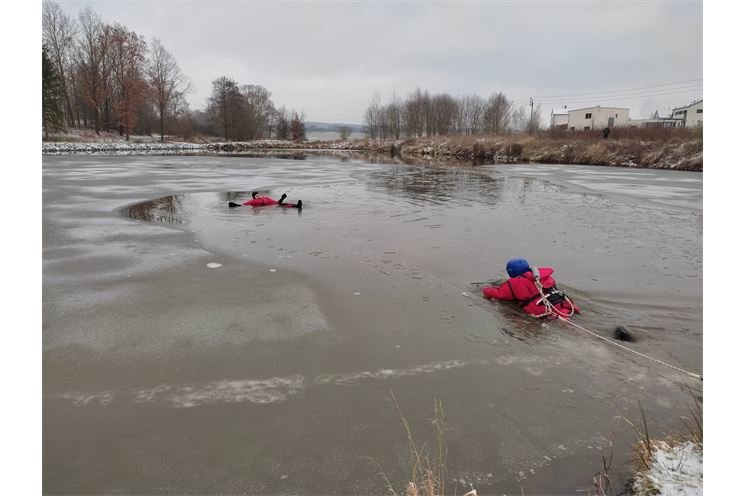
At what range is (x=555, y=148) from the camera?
41.8 metres

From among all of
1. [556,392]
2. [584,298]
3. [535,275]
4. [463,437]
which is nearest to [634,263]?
[584,298]

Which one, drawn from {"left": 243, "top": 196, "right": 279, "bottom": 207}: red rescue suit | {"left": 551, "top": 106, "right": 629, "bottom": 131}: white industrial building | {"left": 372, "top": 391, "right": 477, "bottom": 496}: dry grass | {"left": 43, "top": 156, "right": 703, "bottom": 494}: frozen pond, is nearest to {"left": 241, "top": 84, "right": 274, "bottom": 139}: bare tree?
{"left": 551, "top": 106, "right": 629, "bottom": 131}: white industrial building

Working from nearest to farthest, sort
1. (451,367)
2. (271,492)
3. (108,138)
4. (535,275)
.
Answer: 1. (271,492)
2. (451,367)
3. (535,275)
4. (108,138)

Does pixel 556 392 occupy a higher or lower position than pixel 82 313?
lower

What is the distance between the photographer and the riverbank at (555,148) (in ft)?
104

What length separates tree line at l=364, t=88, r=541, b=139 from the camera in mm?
87438

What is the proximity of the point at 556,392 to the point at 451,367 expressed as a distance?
91cm

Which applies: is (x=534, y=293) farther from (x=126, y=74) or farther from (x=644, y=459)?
(x=126, y=74)

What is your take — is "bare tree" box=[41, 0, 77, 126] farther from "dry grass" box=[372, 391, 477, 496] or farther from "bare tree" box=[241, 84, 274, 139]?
"dry grass" box=[372, 391, 477, 496]

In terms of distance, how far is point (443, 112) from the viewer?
92812mm

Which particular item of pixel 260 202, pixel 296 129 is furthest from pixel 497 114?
pixel 260 202

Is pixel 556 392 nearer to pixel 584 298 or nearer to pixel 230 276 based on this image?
pixel 584 298

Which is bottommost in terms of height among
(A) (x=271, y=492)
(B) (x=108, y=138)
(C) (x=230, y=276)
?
(A) (x=271, y=492)

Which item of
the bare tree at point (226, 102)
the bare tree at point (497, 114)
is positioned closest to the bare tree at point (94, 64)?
the bare tree at point (226, 102)
